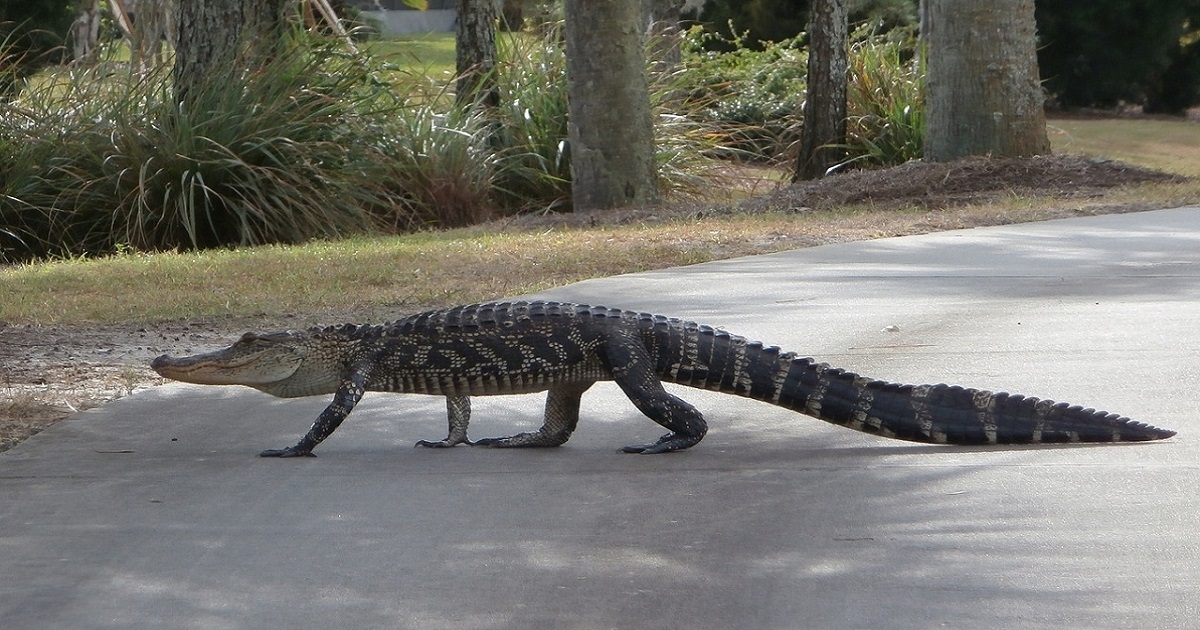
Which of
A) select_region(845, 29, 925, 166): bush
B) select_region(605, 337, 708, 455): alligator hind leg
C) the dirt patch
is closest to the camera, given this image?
select_region(605, 337, 708, 455): alligator hind leg

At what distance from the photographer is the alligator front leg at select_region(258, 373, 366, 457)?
5738 mm

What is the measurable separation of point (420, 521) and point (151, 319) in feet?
15.5

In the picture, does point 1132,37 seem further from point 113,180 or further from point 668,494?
point 668,494

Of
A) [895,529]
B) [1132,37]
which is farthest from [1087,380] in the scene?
[1132,37]

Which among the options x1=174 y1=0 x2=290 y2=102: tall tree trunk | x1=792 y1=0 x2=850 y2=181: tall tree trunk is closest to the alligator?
x1=174 y1=0 x2=290 y2=102: tall tree trunk

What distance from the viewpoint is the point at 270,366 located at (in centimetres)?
590

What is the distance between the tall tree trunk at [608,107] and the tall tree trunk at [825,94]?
12.6 feet

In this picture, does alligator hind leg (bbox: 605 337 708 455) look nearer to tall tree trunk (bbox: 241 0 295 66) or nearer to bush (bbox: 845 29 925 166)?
tall tree trunk (bbox: 241 0 295 66)

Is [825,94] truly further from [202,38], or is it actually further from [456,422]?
[456,422]

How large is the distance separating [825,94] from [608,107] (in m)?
4.56

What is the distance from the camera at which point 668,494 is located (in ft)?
16.8

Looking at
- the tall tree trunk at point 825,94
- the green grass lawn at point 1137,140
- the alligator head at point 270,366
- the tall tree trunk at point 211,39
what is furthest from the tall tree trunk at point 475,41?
the alligator head at point 270,366

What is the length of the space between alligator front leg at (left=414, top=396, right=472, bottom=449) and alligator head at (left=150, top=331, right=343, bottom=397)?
1.43ft

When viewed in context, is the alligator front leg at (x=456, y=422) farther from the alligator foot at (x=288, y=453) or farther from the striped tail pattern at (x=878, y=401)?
the striped tail pattern at (x=878, y=401)
